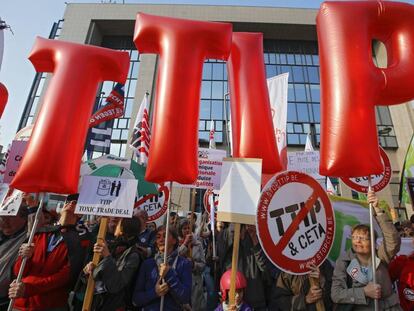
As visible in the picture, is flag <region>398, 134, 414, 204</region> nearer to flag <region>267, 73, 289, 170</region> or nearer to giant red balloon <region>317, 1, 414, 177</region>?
flag <region>267, 73, 289, 170</region>

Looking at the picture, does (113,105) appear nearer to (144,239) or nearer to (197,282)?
(144,239)

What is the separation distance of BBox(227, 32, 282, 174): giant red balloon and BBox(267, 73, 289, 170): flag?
1.96 meters

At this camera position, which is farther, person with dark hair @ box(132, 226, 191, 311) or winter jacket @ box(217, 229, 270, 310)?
winter jacket @ box(217, 229, 270, 310)

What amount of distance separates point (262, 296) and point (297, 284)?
54cm

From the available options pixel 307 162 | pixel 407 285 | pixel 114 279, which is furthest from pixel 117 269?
pixel 307 162

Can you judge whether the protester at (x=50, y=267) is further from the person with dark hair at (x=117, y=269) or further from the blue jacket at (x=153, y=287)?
the blue jacket at (x=153, y=287)

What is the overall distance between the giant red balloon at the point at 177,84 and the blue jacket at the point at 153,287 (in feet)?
2.86

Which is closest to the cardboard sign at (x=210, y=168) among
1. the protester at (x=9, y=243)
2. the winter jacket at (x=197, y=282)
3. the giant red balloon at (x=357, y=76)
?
the winter jacket at (x=197, y=282)

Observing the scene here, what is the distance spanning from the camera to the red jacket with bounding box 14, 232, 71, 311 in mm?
2756

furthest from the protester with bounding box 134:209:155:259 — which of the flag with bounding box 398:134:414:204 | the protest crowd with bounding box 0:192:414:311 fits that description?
the flag with bounding box 398:134:414:204

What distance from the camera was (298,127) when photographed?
17672 mm

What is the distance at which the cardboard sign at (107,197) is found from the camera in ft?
9.54

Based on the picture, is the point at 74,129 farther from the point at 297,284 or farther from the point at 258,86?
the point at 297,284

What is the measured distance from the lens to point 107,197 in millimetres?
2969
